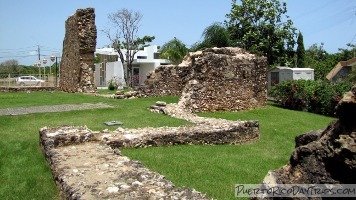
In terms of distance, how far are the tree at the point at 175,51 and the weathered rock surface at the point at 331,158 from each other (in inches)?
1385

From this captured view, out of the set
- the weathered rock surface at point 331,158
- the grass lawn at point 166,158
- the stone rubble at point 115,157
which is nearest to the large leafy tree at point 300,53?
the grass lawn at point 166,158

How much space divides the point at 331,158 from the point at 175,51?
3563 cm

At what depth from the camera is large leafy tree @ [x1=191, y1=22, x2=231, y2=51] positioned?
88.4ft

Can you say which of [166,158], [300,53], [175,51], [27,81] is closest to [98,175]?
[166,158]

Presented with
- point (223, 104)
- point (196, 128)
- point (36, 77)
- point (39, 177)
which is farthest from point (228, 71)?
point (36, 77)

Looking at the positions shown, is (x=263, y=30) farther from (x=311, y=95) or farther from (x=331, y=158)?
(x=331, y=158)

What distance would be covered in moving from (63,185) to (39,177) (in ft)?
4.67

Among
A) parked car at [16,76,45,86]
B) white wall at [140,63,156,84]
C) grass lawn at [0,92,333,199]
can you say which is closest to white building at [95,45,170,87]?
white wall at [140,63,156,84]

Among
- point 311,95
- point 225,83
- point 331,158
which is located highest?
point 225,83

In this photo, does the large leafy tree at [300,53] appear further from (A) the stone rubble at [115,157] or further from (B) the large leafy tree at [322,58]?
(A) the stone rubble at [115,157]

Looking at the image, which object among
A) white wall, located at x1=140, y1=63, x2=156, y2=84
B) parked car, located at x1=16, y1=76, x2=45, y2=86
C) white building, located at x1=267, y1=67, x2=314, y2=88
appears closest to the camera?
white building, located at x1=267, y1=67, x2=314, y2=88

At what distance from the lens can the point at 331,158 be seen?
2896mm

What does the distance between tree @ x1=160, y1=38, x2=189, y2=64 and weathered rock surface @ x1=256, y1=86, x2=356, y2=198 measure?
3518 cm

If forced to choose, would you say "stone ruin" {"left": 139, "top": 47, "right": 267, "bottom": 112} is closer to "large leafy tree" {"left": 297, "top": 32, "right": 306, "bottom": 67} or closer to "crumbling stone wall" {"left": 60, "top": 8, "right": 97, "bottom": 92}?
"crumbling stone wall" {"left": 60, "top": 8, "right": 97, "bottom": 92}
